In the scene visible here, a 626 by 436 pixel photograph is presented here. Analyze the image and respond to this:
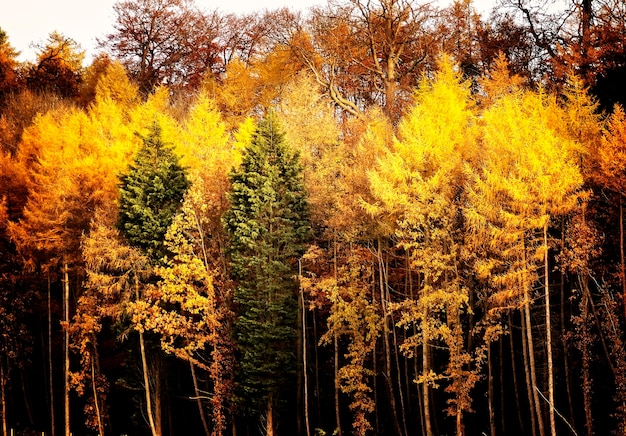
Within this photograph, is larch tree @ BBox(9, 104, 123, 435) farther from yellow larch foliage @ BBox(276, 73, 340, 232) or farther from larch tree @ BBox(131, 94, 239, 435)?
yellow larch foliage @ BBox(276, 73, 340, 232)

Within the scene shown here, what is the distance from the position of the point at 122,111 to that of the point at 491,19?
68.2 feet

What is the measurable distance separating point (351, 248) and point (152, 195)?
752 cm

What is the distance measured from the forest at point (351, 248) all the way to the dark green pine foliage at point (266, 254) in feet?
0.32

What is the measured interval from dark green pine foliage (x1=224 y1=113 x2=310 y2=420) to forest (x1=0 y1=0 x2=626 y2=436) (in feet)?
0.32

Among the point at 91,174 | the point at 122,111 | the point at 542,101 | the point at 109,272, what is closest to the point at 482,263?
the point at 542,101

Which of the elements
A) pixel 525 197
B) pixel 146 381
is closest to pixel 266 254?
pixel 146 381

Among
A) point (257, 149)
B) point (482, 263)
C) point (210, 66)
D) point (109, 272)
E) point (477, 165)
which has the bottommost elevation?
point (482, 263)

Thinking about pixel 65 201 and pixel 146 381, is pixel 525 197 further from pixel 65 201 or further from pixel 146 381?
pixel 65 201

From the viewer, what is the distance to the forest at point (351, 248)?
63.2 ft

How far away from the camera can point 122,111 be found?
118 ft

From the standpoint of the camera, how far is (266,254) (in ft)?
75.7

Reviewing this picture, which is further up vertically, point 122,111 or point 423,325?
point 122,111

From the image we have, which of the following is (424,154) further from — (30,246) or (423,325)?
(30,246)

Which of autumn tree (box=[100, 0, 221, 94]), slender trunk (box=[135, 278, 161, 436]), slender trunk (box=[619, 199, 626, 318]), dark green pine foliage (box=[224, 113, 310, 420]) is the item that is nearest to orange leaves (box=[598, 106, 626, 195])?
slender trunk (box=[619, 199, 626, 318])
